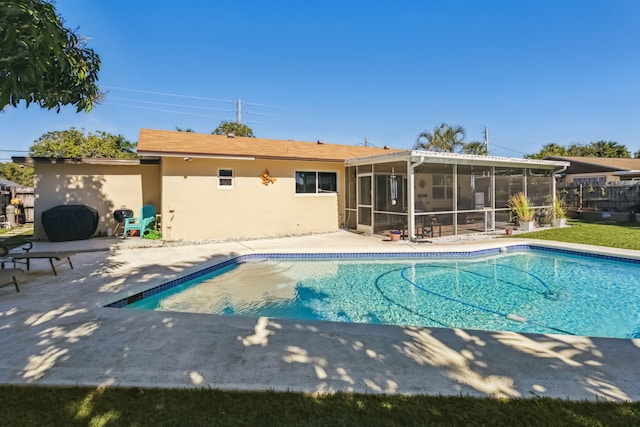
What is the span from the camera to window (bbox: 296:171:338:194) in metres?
13.7

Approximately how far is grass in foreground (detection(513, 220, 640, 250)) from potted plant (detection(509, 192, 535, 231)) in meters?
0.64

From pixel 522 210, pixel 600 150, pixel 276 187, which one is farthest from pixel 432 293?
pixel 600 150

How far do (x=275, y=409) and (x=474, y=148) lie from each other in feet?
110

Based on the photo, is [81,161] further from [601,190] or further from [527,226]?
[601,190]

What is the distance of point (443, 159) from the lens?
11531 mm

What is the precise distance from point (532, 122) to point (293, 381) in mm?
31926

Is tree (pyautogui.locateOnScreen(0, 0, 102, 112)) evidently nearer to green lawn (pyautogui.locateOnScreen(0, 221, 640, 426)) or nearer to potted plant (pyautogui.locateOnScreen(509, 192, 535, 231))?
green lawn (pyautogui.locateOnScreen(0, 221, 640, 426))

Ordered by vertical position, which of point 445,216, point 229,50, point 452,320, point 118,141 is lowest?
point 452,320

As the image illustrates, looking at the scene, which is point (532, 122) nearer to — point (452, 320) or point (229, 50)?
point (229, 50)

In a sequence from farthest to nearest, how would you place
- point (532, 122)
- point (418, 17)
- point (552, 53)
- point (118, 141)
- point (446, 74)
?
point (118, 141) < point (532, 122) < point (446, 74) < point (552, 53) < point (418, 17)

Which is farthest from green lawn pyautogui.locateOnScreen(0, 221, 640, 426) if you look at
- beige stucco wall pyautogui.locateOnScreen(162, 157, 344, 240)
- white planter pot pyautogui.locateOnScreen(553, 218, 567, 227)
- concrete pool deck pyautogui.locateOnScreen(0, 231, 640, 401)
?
white planter pot pyautogui.locateOnScreen(553, 218, 567, 227)

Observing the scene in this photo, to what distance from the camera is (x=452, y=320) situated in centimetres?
544

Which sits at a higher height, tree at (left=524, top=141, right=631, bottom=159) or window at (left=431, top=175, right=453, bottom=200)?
tree at (left=524, top=141, right=631, bottom=159)

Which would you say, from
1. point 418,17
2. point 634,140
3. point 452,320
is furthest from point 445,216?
point 634,140
